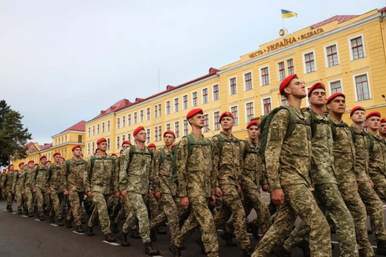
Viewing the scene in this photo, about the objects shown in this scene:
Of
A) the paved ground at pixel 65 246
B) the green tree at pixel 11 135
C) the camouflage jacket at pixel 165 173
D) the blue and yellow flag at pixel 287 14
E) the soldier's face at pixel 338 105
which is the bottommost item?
the paved ground at pixel 65 246

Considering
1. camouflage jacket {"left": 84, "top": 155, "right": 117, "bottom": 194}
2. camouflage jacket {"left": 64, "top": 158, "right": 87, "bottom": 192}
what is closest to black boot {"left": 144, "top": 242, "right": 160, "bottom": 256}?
camouflage jacket {"left": 84, "top": 155, "right": 117, "bottom": 194}

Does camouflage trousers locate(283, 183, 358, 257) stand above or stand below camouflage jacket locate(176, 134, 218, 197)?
below

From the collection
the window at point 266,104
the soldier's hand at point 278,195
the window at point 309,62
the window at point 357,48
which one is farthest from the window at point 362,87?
the soldier's hand at point 278,195

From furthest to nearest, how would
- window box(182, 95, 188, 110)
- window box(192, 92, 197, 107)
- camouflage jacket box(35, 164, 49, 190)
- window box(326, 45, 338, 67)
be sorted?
1. window box(182, 95, 188, 110)
2. window box(192, 92, 197, 107)
3. window box(326, 45, 338, 67)
4. camouflage jacket box(35, 164, 49, 190)

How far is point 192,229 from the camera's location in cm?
524

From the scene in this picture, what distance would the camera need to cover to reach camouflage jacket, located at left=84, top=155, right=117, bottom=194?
7.90 meters

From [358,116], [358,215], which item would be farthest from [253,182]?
[358,116]

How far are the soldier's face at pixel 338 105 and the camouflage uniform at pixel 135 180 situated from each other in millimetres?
3475

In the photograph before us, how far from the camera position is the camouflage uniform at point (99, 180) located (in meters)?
7.72

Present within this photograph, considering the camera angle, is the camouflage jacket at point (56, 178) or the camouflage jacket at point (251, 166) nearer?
the camouflage jacket at point (251, 166)

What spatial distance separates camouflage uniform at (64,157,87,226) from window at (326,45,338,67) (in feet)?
74.3

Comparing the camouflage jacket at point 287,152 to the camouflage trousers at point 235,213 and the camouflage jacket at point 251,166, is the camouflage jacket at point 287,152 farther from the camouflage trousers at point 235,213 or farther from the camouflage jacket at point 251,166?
the camouflage jacket at point 251,166

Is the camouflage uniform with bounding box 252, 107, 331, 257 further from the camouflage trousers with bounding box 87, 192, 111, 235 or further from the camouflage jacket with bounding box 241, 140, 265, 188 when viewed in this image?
the camouflage trousers with bounding box 87, 192, 111, 235

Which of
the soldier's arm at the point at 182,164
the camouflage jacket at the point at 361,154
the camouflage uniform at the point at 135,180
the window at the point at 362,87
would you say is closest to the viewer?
the soldier's arm at the point at 182,164
